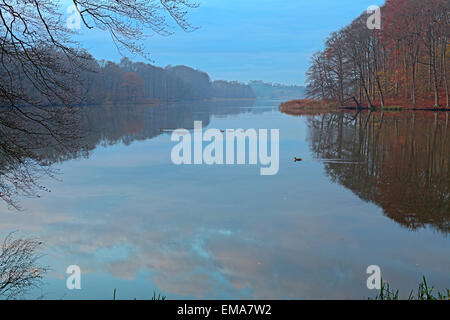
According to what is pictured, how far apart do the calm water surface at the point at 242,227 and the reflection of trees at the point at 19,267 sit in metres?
0.22

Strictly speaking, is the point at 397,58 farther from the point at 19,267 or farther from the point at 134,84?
the point at 134,84

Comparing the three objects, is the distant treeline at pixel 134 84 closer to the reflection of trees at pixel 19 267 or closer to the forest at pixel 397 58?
the forest at pixel 397 58

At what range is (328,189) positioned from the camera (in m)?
11.5

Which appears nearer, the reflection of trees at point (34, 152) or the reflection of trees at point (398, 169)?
the reflection of trees at point (34, 152)

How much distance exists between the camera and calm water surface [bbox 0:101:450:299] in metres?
6.09

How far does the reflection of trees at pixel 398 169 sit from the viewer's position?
364 inches

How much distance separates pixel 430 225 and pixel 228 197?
473 cm

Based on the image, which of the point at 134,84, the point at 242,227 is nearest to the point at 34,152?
the point at 242,227

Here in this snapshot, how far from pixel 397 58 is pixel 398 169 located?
4656 centimetres

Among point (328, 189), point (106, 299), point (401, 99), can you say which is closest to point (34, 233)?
point (106, 299)

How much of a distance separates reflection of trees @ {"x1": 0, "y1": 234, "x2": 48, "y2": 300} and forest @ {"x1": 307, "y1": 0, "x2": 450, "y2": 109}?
40.6 metres

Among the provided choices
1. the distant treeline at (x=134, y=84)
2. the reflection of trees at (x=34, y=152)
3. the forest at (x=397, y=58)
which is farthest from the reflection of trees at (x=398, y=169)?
the distant treeline at (x=134, y=84)

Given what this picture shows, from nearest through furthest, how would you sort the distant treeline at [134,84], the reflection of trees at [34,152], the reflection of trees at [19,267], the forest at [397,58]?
the reflection of trees at [19,267]
the reflection of trees at [34,152]
the forest at [397,58]
the distant treeline at [134,84]

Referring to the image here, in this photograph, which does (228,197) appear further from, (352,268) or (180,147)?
(180,147)
